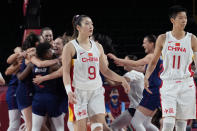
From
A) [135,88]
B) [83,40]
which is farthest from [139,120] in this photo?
[83,40]

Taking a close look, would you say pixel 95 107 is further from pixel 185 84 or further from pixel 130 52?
pixel 130 52

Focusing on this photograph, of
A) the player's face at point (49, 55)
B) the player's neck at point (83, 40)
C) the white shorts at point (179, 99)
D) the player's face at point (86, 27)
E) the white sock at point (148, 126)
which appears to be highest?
the player's face at point (86, 27)

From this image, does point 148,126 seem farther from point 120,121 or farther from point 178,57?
point 178,57

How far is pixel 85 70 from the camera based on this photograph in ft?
16.3

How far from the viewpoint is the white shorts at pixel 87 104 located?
490 cm

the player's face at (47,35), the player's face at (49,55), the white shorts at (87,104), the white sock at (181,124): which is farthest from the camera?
the player's face at (47,35)

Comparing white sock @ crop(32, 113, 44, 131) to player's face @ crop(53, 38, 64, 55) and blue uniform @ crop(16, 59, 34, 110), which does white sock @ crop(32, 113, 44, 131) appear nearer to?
blue uniform @ crop(16, 59, 34, 110)

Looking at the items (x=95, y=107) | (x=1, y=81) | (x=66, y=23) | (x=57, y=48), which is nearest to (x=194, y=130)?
(x=57, y=48)

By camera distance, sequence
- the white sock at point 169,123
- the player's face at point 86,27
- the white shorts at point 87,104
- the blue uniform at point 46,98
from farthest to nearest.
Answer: the blue uniform at point 46,98 → the white sock at point 169,123 → the player's face at point 86,27 → the white shorts at point 87,104

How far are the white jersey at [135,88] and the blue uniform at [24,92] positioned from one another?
1730 mm

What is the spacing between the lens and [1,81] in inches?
186

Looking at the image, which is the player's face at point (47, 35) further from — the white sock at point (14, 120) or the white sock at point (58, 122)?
the white sock at point (58, 122)

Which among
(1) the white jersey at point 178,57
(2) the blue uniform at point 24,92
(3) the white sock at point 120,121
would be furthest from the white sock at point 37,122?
(1) the white jersey at point 178,57

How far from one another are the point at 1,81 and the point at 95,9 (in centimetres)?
1174
